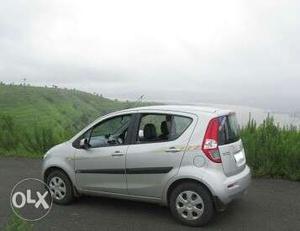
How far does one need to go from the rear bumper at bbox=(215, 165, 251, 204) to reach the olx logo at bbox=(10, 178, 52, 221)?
114 inches

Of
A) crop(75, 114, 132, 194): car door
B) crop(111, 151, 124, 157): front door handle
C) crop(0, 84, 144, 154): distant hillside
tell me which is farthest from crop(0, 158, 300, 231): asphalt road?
crop(0, 84, 144, 154): distant hillside

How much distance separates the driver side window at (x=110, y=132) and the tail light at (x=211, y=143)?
144 centimetres

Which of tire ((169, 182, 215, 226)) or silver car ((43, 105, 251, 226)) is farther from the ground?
silver car ((43, 105, 251, 226))

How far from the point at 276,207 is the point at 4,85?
111 feet

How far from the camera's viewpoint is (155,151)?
7.83m

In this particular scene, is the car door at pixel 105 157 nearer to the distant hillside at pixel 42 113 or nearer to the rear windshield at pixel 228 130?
the rear windshield at pixel 228 130

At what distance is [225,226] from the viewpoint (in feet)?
25.2

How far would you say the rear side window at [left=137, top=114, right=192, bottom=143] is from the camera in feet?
25.8

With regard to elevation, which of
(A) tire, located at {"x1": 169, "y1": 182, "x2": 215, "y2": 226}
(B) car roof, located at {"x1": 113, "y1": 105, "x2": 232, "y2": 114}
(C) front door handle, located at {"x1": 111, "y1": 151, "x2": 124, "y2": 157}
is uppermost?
(B) car roof, located at {"x1": 113, "y1": 105, "x2": 232, "y2": 114}

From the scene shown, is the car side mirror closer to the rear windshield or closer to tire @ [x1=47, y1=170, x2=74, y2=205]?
tire @ [x1=47, y1=170, x2=74, y2=205]

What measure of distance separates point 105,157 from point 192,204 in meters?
1.66

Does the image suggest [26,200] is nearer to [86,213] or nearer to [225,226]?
[86,213]

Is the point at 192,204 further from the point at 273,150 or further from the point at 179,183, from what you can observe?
the point at 273,150

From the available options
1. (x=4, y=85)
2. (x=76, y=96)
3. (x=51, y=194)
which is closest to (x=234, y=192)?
(x=51, y=194)
